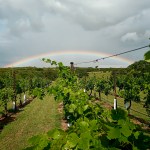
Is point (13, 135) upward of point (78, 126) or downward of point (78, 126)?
downward

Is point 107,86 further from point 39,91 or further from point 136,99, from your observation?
point 39,91

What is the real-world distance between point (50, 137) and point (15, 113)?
2005cm

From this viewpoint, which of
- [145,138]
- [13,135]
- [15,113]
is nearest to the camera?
[145,138]

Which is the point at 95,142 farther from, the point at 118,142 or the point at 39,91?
the point at 39,91

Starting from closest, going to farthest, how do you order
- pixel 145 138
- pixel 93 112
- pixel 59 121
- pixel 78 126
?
pixel 145 138, pixel 78 126, pixel 93 112, pixel 59 121

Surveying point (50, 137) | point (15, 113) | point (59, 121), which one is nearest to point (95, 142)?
point (50, 137)

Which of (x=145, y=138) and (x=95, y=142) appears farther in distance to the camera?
(x=145, y=138)

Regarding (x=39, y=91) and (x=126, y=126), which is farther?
(x=39, y=91)

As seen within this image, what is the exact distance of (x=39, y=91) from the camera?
848cm

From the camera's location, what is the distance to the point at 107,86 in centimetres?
3034

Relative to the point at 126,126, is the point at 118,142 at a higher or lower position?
lower

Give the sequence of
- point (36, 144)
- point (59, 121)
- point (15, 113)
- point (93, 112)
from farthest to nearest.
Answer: point (15, 113) < point (59, 121) < point (93, 112) < point (36, 144)

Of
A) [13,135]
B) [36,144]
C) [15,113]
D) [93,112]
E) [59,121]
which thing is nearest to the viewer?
[36,144]

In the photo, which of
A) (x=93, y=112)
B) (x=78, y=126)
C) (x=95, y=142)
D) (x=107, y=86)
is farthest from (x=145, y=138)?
(x=107, y=86)
